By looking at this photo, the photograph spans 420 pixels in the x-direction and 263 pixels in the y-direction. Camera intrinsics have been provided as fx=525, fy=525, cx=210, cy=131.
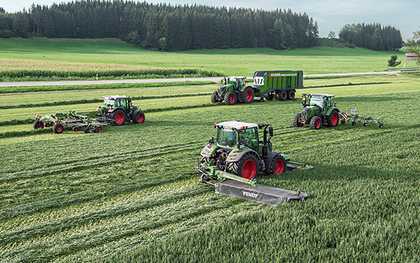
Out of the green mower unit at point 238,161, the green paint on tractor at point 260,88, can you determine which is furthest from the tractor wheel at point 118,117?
the green mower unit at point 238,161

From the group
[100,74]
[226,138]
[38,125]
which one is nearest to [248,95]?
[38,125]

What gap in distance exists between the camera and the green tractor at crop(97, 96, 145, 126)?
2930cm

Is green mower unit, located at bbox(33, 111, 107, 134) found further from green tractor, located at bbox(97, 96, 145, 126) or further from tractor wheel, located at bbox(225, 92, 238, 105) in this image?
tractor wheel, located at bbox(225, 92, 238, 105)

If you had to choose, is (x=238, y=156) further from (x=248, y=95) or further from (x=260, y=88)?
(x=260, y=88)

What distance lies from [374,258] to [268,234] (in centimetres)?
240

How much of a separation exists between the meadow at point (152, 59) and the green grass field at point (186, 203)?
45176 millimetres

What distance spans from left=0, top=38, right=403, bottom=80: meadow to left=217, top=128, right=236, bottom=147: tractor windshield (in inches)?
1982

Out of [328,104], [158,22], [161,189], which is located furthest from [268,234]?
[158,22]

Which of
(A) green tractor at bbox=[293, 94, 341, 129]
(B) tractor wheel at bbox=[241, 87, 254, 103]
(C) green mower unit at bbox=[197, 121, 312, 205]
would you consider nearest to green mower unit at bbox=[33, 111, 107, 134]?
(A) green tractor at bbox=[293, 94, 341, 129]

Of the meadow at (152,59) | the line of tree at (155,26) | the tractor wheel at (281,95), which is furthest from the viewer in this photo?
the line of tree at (155,26)

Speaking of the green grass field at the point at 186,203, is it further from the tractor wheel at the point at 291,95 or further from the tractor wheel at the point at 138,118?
the tractor wheel at the point at 291,95

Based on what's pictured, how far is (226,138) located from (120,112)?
13719 millimetres

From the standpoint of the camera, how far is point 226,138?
16.9 meters

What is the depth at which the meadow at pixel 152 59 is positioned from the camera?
81700mm
